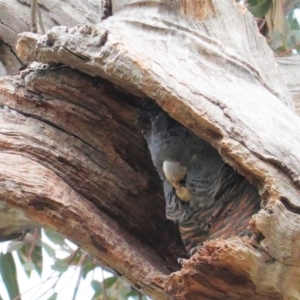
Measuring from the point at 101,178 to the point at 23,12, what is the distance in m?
0.76

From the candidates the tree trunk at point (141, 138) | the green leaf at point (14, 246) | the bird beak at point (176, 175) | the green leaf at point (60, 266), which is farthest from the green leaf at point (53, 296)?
the bird beak at point (176, 175)

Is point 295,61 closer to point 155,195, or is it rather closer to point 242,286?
point 155,195

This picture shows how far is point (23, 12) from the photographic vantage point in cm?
155

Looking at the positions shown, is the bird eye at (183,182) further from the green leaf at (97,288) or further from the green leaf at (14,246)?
the green leaf at (97,288)

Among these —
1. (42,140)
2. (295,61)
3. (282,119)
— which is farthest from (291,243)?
(295,61)

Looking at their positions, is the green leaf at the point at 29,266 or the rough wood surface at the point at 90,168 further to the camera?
the green leaf at the point at 29,266

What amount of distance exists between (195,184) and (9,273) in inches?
46.9

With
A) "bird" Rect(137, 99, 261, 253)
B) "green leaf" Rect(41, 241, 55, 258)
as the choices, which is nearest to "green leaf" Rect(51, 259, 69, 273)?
"green leaf" Rect(41, 241, 55, 258)

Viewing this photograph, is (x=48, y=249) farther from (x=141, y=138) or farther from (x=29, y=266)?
(x=141, y=138)

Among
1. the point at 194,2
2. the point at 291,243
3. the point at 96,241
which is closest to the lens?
the point at 291,243

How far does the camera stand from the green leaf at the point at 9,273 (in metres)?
1.87

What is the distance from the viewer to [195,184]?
87 cm

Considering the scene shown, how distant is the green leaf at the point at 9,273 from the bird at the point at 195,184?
111 centimetres

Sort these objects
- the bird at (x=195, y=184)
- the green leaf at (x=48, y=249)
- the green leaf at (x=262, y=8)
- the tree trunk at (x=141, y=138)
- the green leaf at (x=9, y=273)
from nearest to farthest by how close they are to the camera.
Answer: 1. the tree trunk at (x=141, y=138)
2. the bird at (x=195, y=184)
3. the green leaf at (x=262, y=8)
4. the green leaf at (x=9, y=273)
5. the green leaf at (x=48, y=249)
